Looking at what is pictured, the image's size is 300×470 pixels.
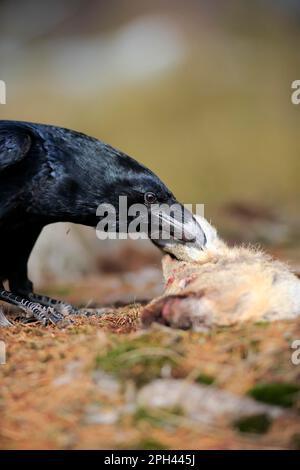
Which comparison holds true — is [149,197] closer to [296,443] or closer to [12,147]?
[12,147]

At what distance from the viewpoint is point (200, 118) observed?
48.2ft

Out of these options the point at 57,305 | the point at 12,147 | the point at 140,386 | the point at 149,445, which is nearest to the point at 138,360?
the point at 140,386

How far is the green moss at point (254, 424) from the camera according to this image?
→ 271 centimetres

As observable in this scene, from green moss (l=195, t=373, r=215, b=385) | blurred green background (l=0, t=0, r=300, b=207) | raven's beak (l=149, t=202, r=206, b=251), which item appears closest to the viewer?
green moss (l=195, t=373, r=215, b=385)

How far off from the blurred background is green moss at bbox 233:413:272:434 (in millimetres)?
7608

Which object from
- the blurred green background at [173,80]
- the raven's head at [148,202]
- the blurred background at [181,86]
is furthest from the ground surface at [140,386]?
the blurred green background at [173,80]

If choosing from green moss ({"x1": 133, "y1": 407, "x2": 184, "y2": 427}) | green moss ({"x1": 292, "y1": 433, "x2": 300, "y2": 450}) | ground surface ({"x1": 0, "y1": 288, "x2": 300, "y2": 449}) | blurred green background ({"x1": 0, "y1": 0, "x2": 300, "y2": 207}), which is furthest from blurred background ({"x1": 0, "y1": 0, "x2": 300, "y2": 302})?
green moss ({"x1": 292, "y1": 433, "x2": 300, "y2": 450})

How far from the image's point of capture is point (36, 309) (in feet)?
15.2

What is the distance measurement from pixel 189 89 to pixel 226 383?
12.8m

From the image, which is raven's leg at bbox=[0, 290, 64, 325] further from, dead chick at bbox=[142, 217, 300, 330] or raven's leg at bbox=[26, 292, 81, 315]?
dead chick at bbox=[142, 217, 300, 330]

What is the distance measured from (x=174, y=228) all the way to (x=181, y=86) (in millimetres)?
11598

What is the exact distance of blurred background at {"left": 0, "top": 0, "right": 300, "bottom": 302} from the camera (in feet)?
41.4

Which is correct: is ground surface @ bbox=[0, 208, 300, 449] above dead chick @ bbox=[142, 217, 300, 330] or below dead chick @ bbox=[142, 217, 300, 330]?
below

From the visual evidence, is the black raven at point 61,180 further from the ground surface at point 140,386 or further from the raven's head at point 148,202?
the ground surface at point 140,386
